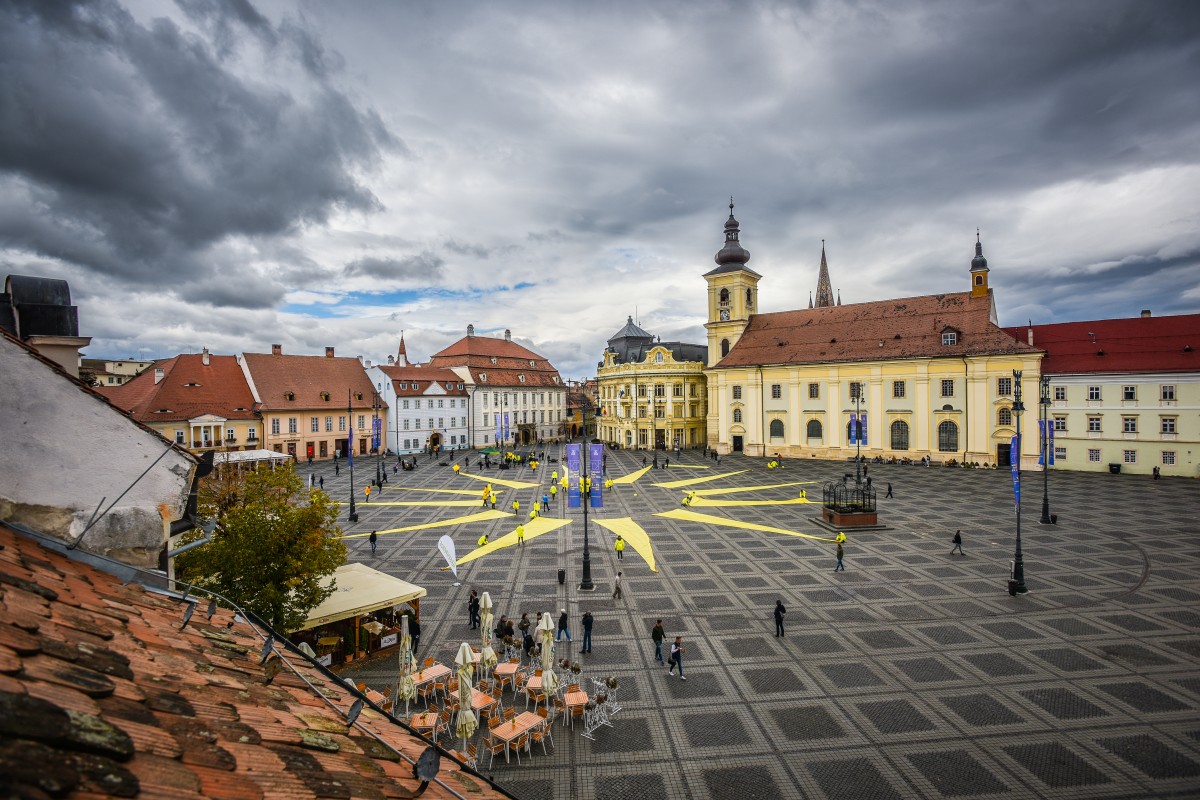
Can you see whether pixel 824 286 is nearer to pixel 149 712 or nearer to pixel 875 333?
pixel 875 333

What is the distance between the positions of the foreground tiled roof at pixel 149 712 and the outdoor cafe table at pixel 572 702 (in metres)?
7.83

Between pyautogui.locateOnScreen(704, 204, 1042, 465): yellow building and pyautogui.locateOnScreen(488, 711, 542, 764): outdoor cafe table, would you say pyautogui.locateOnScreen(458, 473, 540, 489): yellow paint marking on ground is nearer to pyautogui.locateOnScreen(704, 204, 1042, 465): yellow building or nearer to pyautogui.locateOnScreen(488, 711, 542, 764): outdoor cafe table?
pyautogui.locateOnScreen(704, 204, 1042, 465): yellow building

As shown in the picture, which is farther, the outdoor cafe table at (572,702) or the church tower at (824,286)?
the church tower at (824,286)

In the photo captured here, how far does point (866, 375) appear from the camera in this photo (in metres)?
57.9

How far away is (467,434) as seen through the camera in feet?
260

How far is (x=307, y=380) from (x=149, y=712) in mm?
67883

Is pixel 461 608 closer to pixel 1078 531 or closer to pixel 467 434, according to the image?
pixel 1078 531

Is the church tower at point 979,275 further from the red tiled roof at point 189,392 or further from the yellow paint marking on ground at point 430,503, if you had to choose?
the red tiled roof at point 189,392

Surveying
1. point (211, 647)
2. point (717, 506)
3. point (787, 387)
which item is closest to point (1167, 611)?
point (717, 506)

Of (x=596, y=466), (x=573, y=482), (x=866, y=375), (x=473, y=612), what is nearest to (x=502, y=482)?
(x=573, y=482)

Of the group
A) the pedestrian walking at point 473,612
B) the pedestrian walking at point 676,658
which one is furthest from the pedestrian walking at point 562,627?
the pedestrian walking at point 676,658

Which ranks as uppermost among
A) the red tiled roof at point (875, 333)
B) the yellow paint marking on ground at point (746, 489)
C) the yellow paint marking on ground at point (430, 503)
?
the red tiled roof at point (875, 333)

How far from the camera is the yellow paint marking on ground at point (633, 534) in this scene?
26.7 metres

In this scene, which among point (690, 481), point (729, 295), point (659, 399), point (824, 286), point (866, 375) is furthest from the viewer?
point (824, 286)
